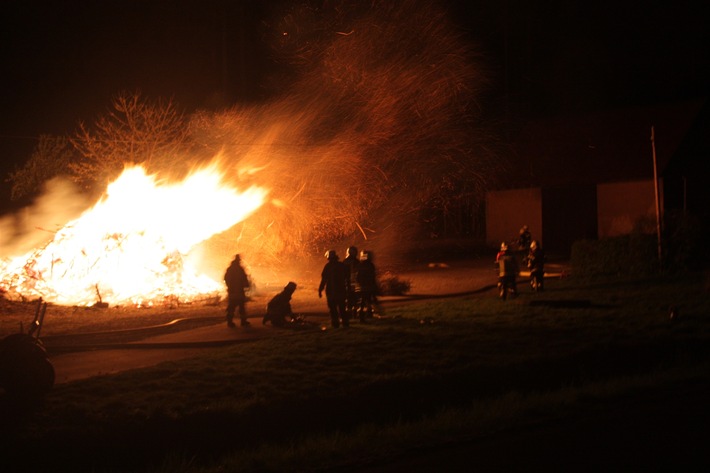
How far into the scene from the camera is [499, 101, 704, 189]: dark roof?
35.7 meters

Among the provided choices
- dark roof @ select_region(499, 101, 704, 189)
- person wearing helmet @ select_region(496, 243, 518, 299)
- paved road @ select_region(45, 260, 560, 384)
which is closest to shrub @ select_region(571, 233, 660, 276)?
paved road @ select_region(45, 260, 560, 384)

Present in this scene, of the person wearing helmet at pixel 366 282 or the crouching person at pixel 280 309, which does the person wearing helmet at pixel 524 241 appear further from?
the crouching person at pixel 280 309

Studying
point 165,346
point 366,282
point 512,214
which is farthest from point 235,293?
point 512,214

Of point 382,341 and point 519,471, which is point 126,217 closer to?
point 382,341

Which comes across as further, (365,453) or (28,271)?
(28,271)

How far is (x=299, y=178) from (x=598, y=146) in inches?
834

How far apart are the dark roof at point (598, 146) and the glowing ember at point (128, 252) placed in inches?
700

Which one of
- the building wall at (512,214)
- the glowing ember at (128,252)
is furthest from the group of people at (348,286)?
the building wall at (512,214)

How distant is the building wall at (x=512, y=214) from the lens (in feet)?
129

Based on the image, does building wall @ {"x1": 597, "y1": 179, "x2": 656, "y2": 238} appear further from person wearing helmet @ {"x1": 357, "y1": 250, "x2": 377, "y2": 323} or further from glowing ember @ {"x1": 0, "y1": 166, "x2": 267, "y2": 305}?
person wearing helmet @ {"x1": 357, "y1": 250, "x2": 377, "y2": 323}

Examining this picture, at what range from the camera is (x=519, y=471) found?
675cm

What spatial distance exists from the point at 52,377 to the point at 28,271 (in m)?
11.2

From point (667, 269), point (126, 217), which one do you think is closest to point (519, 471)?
point (126, 217)

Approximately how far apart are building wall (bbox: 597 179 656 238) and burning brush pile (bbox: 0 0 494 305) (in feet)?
48.6
